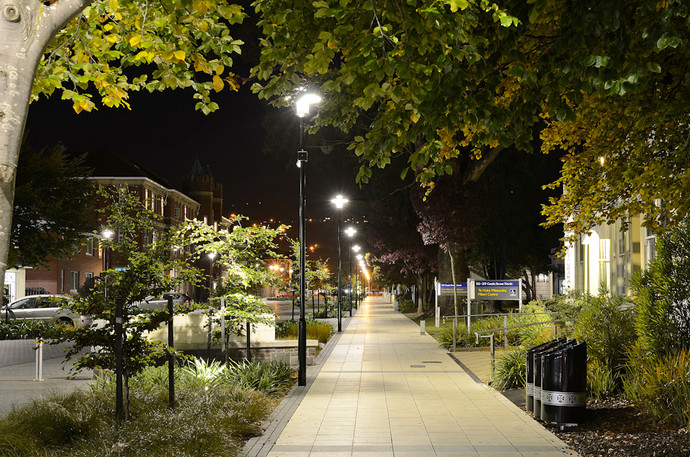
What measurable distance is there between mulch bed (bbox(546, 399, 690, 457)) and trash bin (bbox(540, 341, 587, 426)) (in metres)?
0.15

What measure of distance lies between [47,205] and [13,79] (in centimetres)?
3021

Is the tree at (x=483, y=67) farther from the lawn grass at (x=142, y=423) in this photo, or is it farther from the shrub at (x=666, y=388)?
the lawn grass at (x=142, y=423)

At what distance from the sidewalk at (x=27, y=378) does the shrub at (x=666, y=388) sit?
25.4 ft

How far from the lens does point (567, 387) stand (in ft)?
31.2

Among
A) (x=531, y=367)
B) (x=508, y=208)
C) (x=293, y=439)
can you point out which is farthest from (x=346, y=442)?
(x=508, y=208)

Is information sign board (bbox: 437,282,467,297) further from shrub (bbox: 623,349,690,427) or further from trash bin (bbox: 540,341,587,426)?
trash bin (bbox: 540,341,587,426)

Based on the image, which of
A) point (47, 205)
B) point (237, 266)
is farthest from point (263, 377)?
point (47, 205)

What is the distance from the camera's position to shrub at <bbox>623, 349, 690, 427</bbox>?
28.4ft

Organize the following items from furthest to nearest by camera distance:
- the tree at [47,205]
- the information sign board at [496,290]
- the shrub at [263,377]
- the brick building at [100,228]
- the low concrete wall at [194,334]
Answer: the brick building at [100,228]
the tree at [47,205]
the information sign board at [496,290]
the low concrete wall at [194,334]
the shrub at [263,377]

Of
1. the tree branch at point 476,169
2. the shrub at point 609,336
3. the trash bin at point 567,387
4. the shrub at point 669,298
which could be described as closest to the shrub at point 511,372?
the shrub at point 609,336

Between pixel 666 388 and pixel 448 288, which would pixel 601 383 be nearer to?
pixel 666 388

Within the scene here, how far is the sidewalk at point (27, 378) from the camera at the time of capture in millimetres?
12942

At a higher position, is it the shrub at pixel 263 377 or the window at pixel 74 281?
the window at pixel 74 281

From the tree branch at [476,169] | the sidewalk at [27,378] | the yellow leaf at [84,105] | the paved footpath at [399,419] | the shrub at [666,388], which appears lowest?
the sidewalk at [27,378]
